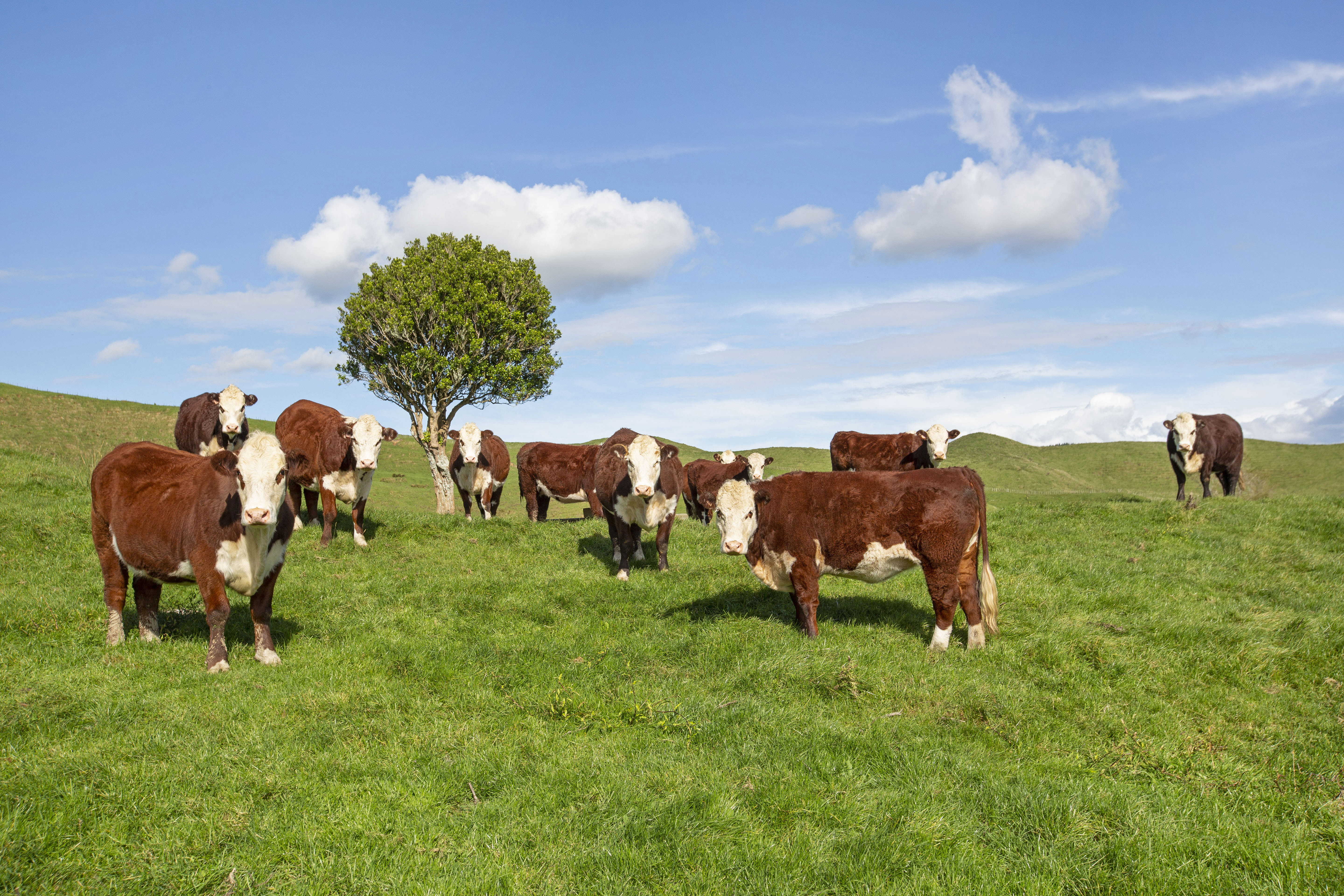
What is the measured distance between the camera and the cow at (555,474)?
20703mm

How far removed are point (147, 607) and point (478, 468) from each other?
40.5 feet

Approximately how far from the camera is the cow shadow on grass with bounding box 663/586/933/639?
33.2 feet

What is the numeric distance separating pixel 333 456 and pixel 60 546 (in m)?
4.45

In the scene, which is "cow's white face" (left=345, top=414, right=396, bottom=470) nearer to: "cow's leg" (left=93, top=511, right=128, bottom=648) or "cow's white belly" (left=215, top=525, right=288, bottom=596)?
"cow's leg" (left=93, top=511, right=128, bottom=648)

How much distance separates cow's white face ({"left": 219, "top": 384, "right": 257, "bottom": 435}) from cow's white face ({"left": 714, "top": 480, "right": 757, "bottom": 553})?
442 inches

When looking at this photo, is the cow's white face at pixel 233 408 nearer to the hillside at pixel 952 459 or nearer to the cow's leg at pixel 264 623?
the cow's leg at pixel 264 623

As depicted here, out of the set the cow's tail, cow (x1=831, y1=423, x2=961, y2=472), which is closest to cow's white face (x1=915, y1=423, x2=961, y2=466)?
cow (x1=831, y1=423, x2=961, y2=472)

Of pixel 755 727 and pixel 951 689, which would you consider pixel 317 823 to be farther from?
pixel 951 689

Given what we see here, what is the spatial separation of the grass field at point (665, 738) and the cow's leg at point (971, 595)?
29 cm

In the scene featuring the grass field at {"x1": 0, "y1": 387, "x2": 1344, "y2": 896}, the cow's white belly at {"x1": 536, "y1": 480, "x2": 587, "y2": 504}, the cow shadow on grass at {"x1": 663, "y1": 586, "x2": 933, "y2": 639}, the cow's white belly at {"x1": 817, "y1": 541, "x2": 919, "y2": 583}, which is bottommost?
the grass field at {"x1": 0, "y1": 387, "x2": 1344, "y2": 896}

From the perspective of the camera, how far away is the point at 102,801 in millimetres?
5281

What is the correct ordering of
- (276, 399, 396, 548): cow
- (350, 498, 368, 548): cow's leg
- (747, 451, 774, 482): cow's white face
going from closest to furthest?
(350, 498, 368, 548): cow's leg, (276, 399, 396, 548): cow, (747, 451, 774, 482): cow's white face

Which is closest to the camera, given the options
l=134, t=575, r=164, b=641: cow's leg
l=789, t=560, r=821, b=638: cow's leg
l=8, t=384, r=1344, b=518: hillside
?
l=134, t=575, r=164, b=641: cow's leg

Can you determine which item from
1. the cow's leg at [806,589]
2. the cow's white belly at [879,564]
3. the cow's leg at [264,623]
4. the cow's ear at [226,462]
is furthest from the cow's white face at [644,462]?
the cow's ear at [226,462]
